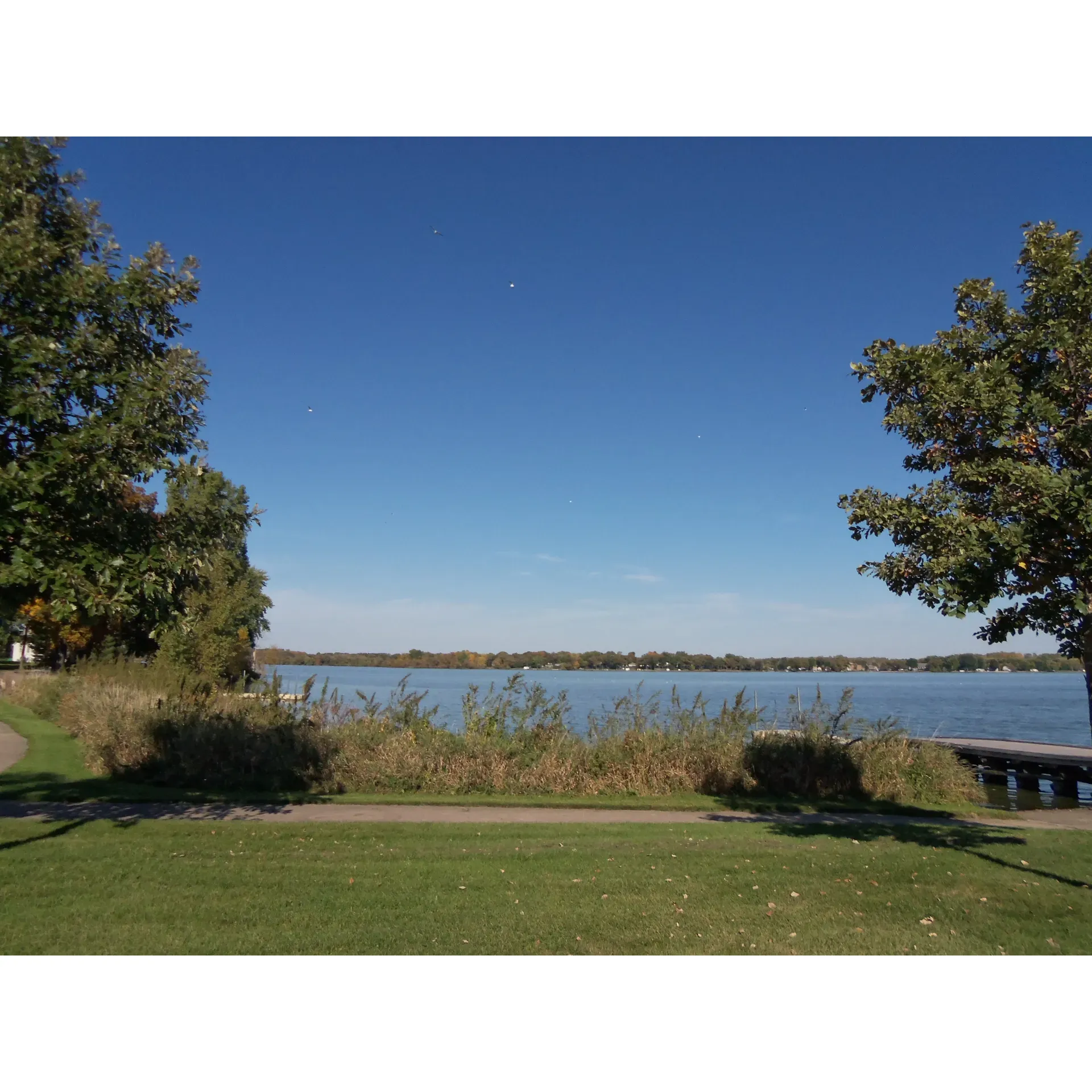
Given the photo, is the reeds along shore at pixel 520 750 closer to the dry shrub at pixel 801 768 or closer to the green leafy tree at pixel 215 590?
the dry shrub at pixel 801 768

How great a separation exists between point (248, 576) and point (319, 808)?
28.5 m

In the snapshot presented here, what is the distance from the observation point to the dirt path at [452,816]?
11.2 m

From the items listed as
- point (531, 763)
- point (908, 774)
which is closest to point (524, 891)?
point (531, 763)

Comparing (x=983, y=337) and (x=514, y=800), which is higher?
(x=983, y=337)

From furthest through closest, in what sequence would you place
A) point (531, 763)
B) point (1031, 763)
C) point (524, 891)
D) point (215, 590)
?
point (215, 590), point (1031, 763), point (531, 763), point (524, 891)

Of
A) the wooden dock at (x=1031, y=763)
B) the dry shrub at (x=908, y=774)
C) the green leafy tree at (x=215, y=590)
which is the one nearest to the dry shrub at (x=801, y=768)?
the dry shrub at (x=908, y=774)

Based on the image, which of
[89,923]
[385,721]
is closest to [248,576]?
[385,721]

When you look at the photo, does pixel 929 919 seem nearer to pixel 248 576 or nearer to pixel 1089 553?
pixel 1089 553

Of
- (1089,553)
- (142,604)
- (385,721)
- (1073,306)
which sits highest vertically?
(1073,306)

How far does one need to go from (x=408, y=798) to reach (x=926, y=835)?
8.38 m

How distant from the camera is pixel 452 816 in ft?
40.0

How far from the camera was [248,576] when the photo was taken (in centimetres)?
3850

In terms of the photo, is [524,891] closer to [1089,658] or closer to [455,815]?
[455,815]

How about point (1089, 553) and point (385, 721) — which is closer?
point (1089, 553)
